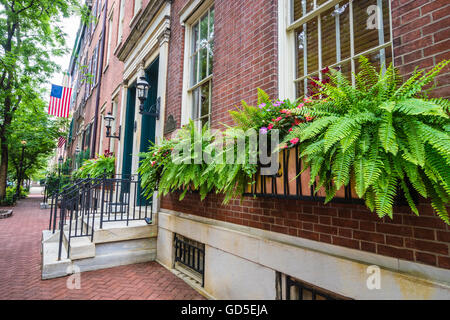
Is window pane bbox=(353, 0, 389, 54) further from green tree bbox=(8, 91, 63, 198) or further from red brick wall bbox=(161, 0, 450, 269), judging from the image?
green tree bbox=(8, 91, 63, 198)

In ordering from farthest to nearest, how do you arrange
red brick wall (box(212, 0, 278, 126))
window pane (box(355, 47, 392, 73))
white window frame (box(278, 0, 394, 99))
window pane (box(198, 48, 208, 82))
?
window pane (box(198, 48, 208, 82)) → red brick wall (box(212, 0, 278, 126)) → white window frame (box(278, 0, 394, 99)) → window pane (box(355, 47, 392, 73))

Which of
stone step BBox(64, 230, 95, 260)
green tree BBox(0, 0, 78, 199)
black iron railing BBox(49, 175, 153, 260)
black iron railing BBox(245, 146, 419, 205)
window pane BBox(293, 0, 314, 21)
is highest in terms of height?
green tree BBox(0, 0, 78, 199)

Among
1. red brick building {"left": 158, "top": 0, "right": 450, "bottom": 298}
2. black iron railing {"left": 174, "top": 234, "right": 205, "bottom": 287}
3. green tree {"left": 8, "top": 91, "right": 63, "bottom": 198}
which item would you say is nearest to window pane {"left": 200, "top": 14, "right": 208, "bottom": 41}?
red brick building {"left": 158, "top": 0, "right": 450, "bottom": 298}

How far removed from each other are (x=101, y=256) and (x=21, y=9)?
7281 millimetres

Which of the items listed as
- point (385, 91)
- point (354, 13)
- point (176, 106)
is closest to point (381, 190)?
point (385, 91)

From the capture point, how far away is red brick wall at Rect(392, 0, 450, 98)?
173cm

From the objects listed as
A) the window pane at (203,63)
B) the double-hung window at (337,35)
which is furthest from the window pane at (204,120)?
the double-hung window at (337,35)

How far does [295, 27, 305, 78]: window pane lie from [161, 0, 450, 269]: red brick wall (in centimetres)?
26

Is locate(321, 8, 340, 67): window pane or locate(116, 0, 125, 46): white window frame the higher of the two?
locate(116, 0, 125, 46): white window frame

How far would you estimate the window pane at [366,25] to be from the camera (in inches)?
90.2

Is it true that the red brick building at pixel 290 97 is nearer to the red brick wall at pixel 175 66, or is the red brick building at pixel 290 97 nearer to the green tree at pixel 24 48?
the red brick wall at pixel 175 66

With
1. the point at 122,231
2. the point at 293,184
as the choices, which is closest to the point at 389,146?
the point at 293,184

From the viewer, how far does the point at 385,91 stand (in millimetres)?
1635
